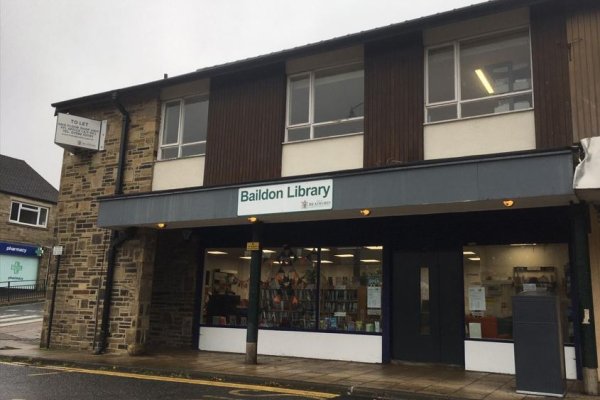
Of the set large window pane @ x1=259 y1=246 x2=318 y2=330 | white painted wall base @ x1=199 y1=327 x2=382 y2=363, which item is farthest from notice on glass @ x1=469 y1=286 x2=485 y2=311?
large window pane @ x1=259 y1=246 x2=318 y2=330

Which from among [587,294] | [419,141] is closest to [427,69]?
[419,141]

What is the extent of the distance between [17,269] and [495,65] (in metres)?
30.3

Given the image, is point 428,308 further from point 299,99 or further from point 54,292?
point 54,292

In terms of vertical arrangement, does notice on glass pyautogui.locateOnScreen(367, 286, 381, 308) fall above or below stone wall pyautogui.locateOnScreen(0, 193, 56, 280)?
below

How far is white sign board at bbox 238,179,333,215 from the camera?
10.2 m

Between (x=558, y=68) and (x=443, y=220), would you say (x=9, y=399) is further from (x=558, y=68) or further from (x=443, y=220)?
(x=558, y=68)

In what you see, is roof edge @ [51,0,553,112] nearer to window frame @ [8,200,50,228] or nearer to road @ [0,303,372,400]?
road @ [0,303,372,400]

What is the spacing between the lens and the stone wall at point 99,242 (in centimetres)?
1305

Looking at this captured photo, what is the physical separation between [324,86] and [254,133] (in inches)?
70.5

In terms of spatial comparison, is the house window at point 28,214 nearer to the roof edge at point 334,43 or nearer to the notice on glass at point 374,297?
the roof edge at point 334,43

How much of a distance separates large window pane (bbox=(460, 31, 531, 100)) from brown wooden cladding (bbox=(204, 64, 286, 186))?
3779mm

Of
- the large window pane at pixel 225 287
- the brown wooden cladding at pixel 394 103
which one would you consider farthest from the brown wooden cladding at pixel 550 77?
the large window pane at pixel 225 287

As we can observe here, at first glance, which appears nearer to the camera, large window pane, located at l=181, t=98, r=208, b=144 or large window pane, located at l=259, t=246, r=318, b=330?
large window pane, located at l=259, t=246, r=318, b=330

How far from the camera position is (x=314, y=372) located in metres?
10.2
